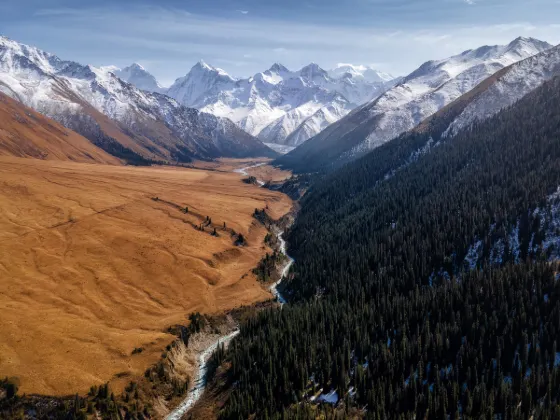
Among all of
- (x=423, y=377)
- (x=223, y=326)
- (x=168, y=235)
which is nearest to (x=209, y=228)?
(x=168, y=235)

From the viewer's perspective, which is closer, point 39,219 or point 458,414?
point 458,414

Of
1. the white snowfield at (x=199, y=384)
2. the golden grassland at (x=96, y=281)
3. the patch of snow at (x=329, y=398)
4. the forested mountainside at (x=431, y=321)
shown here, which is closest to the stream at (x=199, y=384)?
A: the white snowfield at (x=199, y=384)

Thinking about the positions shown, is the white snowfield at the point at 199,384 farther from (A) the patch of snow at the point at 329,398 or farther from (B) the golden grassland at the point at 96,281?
(A) the patch of snow at the point at 329,398

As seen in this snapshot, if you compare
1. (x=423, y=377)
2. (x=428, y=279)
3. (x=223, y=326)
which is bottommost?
(x=223, y=326)

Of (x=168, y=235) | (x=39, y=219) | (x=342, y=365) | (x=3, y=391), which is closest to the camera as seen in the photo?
(x=3, y=391)

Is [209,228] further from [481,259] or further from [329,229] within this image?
[481,259]

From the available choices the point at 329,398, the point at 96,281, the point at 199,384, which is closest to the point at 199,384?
the point at 199,384

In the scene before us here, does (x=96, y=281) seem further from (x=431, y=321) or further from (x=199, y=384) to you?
(x=431, y=321)
